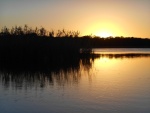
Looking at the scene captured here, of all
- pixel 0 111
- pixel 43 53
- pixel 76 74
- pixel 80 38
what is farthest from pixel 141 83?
pixel 80 38

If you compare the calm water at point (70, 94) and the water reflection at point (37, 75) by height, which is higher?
the water reflection at point (37, 75)

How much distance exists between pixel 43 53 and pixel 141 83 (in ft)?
30.6

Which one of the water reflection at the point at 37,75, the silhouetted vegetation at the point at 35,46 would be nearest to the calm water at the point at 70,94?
the water reflection at the point at 37,75

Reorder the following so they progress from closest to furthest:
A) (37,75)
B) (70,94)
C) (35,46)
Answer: (70,94), (37,75), (35,46)

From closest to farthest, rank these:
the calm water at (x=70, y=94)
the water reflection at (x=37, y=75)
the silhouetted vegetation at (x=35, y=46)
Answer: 1. the calm water at (x=70, y=94)
2. the water reflection at (x=37, y=75)
3. the silhouetted vegetation at (x=35, y=46)

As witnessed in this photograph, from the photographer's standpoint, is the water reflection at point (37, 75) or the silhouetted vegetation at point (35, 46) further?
the silhouetted vegetation at point (35, 46)

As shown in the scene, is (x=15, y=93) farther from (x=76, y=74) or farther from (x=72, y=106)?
(x=76, y=74)

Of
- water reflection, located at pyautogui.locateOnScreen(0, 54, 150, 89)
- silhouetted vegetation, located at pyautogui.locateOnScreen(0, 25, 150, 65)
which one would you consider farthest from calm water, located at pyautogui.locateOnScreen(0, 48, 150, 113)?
silhouetted vegetation, located at pyautogui.locateOnScreen(0, 25, 150, 65)

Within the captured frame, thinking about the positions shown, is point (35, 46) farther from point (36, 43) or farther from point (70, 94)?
point (70, 94)

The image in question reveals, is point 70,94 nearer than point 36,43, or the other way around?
point 70,94

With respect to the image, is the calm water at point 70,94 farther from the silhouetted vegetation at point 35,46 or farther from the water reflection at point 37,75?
the silhouetted vegetation at point 35,46

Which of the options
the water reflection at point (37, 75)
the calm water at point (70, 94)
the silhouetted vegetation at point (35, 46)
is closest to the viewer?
the calm water at point (70, 94)

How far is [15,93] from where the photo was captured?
1121 cm

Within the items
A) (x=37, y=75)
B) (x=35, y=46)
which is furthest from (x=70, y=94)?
(x=35, y=46)
